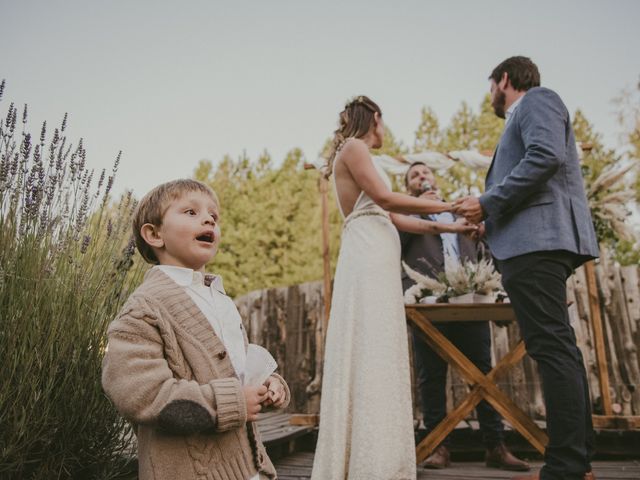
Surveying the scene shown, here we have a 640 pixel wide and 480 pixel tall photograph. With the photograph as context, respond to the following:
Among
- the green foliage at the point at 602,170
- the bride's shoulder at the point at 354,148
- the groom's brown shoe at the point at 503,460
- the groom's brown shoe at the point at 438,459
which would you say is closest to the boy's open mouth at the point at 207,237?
the bride's shoulder at the point at 354,148

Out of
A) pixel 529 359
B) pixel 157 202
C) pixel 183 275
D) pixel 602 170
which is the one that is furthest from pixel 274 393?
pixel 602 170

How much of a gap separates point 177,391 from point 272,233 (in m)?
12.0

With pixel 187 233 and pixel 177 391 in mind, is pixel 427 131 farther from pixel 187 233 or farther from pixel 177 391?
pixel 177 391

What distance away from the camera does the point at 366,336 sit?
8.28 ft

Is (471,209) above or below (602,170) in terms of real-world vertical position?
below

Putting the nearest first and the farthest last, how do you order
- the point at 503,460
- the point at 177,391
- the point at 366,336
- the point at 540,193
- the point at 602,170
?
the point at 177,391 < the point at 540,193 < the point at 366,336 < the point at 503,460 < the point at 602,170

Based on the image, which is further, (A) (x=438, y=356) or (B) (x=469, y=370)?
(A) (x=438, y=356)

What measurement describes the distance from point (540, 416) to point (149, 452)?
16.6ft

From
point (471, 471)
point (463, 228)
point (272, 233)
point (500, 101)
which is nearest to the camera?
point (500, 101)

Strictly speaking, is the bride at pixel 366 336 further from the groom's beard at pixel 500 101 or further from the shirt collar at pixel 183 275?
the shirt collar at pixel 183 275

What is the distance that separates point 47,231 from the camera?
5.24 feet

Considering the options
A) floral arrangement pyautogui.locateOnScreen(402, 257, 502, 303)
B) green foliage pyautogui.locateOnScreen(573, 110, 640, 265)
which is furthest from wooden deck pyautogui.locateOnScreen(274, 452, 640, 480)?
green foliage pyautogui.locateOnScreen(573, 110, 640, 265)

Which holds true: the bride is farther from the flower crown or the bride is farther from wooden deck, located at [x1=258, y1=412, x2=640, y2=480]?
wooden deck, located at [x1=258, y1=412, x2=640, y2=480]

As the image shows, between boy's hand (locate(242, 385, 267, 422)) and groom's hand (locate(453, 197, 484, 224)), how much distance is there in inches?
67.7
